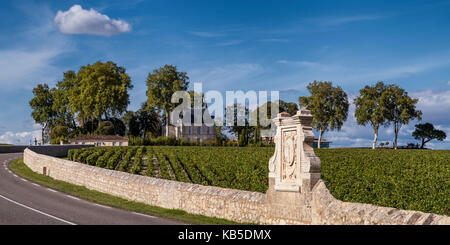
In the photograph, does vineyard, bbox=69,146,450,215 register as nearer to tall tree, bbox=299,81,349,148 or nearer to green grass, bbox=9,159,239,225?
green grass, bbox=9,159,239,225

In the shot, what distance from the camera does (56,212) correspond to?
49.9ft

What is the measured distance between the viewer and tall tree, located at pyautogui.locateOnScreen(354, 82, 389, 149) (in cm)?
7525

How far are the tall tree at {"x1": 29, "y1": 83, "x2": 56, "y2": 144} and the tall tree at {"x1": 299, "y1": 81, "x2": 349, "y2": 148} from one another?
58694 mm

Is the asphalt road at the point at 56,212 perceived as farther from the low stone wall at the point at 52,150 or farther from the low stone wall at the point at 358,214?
the low stone wall at the point at 52,150

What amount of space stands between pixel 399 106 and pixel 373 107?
429 cm

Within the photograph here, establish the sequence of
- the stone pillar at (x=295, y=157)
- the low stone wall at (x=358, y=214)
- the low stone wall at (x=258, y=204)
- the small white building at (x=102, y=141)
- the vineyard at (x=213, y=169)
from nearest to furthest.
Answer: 1. the low stone wall at (x=358, y=214)
2. the low stone wall at (x=258, y=204)
3. the stone pillar at (x=295, y=157)
4. the vineyard at (x=213, y=169)
5. the small white building at (x=102, y=141)

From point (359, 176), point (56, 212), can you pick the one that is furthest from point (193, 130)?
point (56, 212)

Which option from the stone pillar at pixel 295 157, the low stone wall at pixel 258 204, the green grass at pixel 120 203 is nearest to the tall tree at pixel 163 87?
the green grass at pixel 120 203

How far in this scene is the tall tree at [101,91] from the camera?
82.9 m

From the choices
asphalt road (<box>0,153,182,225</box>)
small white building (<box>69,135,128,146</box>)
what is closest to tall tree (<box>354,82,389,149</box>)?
small white building (<box>69,135,128,146</box>)

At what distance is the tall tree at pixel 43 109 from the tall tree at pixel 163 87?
103 ft

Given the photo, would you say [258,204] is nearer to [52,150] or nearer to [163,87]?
[52,150]

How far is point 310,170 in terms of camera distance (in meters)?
11.2
